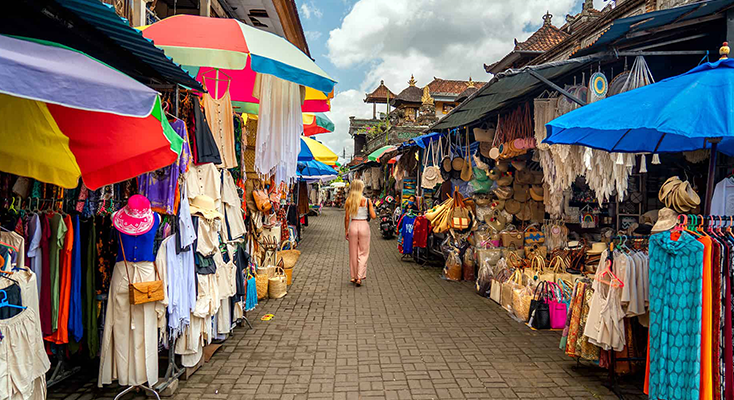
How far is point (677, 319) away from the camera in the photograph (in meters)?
2.95

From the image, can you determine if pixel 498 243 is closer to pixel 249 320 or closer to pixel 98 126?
pixel 249 320

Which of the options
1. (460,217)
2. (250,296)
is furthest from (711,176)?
(250,296)

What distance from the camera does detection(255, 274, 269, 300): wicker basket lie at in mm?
6477

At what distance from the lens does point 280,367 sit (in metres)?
4.17

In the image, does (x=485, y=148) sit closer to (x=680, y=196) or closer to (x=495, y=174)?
(x=495, y=174)

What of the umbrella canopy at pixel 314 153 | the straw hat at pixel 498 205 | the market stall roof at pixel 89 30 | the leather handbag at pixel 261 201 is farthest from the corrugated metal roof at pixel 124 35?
the straw hat at pixel 498 205

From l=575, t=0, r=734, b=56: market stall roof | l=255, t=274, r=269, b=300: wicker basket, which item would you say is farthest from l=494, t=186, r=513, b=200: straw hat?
l=255, t=274, r=269, b=300: wicker basket

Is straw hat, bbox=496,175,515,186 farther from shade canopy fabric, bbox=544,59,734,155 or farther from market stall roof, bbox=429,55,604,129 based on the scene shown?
shade canopy fabric, bbox=544,59,734,155

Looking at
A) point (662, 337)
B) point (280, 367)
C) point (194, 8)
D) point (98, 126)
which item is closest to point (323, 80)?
point (98, 126)

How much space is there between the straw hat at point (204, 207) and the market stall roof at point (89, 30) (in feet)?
4.07

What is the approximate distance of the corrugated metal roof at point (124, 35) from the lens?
2.40 meters

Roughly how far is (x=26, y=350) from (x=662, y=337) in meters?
4.39

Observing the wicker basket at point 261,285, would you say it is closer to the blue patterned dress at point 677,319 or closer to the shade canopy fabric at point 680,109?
the shade canopy fabric at point 680,109

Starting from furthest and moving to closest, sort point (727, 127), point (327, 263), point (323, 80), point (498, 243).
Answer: point (327, 263)
point (498, 243)
point (323, 80)
point (727, 127)
